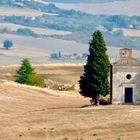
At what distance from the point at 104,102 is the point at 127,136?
22120 millimetres

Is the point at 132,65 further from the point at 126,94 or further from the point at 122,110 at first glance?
the point at 122,110

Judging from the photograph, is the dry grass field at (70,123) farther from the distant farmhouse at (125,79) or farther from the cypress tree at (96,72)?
the distant farmhouse at (125,79)

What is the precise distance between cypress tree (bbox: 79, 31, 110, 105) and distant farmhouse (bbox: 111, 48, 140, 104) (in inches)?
31.2

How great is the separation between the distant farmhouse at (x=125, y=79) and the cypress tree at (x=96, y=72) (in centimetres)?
79

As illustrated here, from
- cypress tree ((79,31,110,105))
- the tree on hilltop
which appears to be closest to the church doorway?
cypress tree ((79,31,110,105))

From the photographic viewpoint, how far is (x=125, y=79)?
7362 centimetres

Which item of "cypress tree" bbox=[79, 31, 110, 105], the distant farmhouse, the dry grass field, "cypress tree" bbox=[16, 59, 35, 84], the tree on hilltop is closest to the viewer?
the dry grass field

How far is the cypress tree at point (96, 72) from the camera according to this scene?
7306cm

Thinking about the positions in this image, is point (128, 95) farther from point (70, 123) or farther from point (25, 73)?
point (25, 73)

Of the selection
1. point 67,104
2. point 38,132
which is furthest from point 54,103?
point 38,132

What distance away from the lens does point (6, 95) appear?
89.5 meters

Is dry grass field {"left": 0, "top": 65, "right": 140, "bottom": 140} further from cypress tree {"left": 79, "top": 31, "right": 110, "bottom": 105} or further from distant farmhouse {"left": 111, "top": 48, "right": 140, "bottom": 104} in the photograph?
distant farmhouse {"left": 111, "top": 48, "right": 140, "bottom": 104}

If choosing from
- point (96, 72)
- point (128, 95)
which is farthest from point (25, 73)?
point (96, 72)

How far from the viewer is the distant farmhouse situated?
241ft
